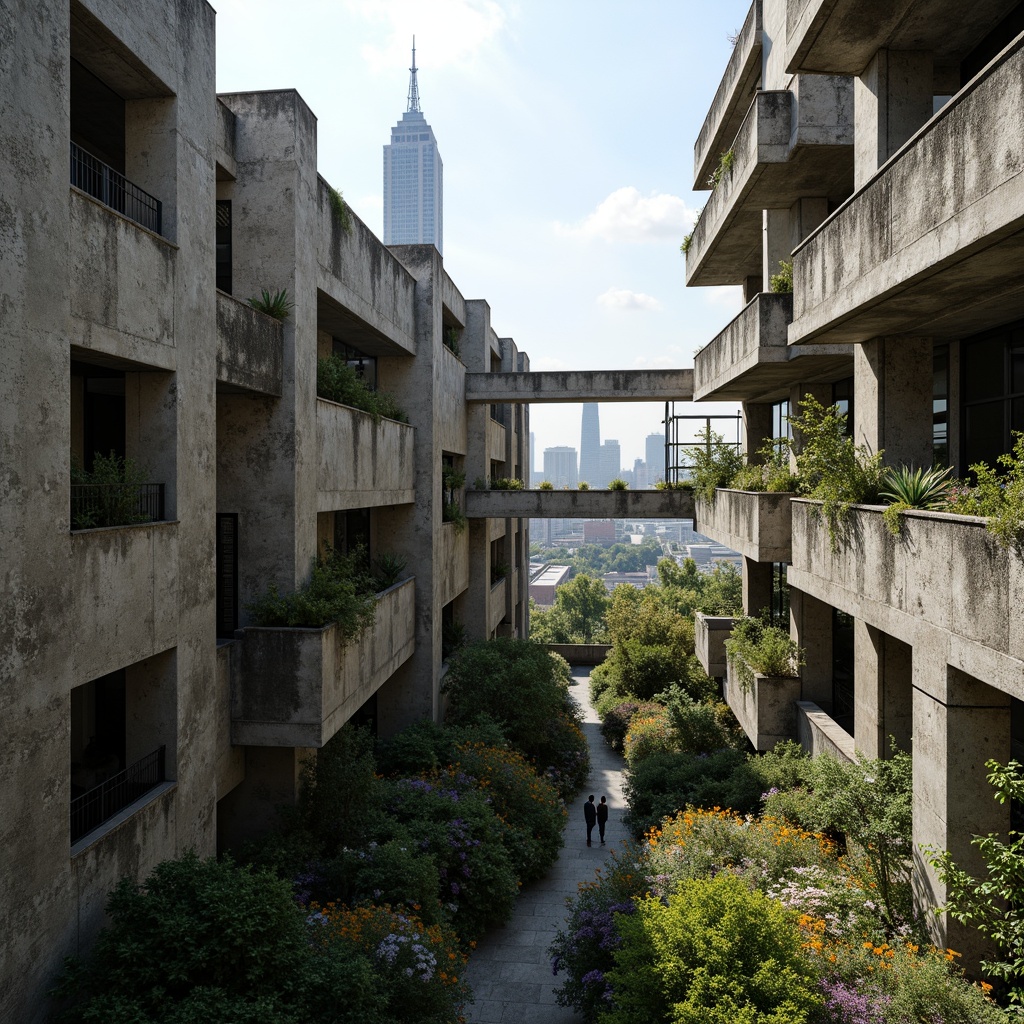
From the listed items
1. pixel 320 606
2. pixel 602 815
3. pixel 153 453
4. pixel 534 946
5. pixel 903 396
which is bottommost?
pixel 534 946

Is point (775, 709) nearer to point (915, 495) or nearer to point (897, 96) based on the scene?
point (915, 495)

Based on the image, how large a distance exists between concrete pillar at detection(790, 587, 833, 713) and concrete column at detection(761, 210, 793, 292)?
7.11m

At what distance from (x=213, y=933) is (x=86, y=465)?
7.61 metres

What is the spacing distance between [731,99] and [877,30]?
968 centimetres

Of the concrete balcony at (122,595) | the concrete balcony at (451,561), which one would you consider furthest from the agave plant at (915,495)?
the concrete balcony at (451,561)

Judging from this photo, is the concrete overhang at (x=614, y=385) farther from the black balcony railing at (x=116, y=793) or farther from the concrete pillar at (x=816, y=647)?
the black balcony railing at (x=116, y=793)

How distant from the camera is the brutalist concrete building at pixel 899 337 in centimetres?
788

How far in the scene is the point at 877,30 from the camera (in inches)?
419

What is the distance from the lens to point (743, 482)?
18453mm

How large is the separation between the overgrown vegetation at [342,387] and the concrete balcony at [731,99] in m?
11.5

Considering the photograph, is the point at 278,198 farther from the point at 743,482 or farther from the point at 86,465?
the point at 743,482

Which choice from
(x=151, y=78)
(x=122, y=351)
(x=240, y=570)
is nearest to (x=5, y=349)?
(x=122, y=351)

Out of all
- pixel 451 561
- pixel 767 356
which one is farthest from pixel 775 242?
pixel 451 561

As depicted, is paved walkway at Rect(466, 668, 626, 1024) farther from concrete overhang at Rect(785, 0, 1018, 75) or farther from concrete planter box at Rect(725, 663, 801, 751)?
concrete overhang at Rect(785, 0, 1018, 75)
